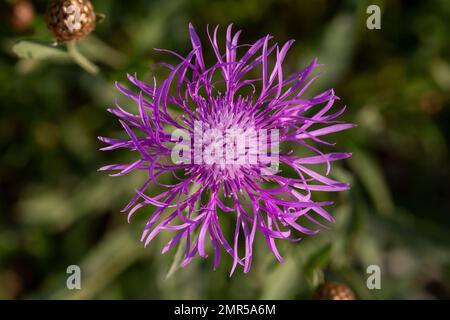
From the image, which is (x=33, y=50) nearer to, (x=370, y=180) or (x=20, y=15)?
(x=20, y=15)

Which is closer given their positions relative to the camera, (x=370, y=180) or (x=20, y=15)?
(x=20, y=15)

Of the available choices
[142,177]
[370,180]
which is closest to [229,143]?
[142,177]

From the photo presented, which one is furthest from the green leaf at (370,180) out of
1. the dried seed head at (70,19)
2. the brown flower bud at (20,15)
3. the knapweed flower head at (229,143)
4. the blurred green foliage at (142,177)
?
the brown flower bud at (20,15)

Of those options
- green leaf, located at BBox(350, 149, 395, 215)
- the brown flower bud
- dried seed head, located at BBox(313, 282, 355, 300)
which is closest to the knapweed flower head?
dried seed head, located at BBox(313, 282, 355, 300)

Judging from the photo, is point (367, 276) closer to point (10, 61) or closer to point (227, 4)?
point (227, 4)

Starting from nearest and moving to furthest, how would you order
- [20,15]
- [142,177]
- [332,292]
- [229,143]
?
[229,143] < [332,292] < [20,15] < [142,177]
